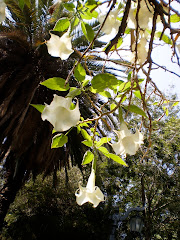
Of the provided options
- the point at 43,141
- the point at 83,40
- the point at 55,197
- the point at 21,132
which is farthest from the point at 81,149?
the point at 55,197

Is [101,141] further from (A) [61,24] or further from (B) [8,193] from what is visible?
(B) [8,193]

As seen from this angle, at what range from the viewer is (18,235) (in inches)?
183

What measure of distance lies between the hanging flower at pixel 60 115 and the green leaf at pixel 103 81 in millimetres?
84

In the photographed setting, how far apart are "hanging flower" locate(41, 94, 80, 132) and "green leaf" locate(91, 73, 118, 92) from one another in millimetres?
84

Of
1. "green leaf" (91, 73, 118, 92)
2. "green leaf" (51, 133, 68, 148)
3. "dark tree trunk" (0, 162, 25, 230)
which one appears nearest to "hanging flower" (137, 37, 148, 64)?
"green leaf" (91, 73, 118, 92)

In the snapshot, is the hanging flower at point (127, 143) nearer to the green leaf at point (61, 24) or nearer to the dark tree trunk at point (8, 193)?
the green leaf at point (61, 24)

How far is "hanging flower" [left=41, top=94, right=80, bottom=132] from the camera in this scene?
25cm

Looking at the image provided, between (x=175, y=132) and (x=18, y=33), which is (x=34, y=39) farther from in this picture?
(x=175, y=132)

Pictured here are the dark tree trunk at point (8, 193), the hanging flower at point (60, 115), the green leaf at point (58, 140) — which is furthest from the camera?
the dark tree trunk at point (8, 193)

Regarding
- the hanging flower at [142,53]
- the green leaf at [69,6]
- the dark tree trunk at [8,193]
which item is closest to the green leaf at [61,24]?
the green leaf at [69,6]

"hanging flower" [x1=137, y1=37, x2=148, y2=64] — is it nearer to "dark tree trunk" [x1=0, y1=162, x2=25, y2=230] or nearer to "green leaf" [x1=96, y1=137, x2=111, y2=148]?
"green leaf" [x1=96, y1=137, x2=111, y2=148]

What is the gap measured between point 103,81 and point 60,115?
10 cm

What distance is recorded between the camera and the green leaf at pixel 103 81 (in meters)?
0.33

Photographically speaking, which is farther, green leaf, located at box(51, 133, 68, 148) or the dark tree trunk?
the dark tree trunk
